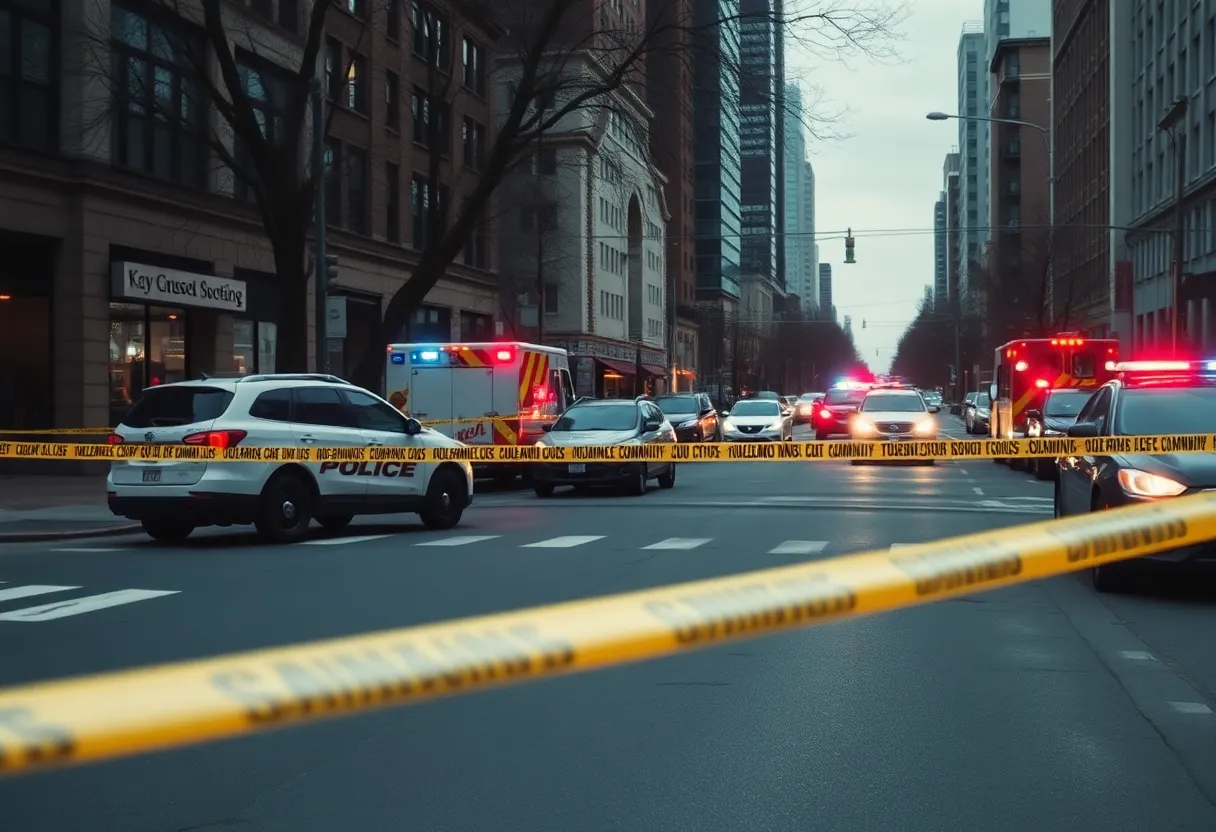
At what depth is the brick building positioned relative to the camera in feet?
88.6

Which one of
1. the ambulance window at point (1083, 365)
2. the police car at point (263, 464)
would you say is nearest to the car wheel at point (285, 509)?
the police car at point (263, 464)

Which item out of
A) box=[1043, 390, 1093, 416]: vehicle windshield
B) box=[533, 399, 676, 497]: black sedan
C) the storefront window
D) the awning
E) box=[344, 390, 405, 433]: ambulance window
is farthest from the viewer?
the awning

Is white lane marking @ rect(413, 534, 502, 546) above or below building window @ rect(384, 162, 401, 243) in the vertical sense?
below

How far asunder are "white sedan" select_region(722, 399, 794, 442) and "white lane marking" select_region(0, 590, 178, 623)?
28.9 m

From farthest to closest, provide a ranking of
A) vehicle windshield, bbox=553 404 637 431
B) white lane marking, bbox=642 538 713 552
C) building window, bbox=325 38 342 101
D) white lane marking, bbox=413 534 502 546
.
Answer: building window, bbox=325 38 342 101 < vehicle windshield, bbox=553 404 637 431 < white lane marking, bbox=413 534 502 546 < white lane marking, bbox=642 538 713 552

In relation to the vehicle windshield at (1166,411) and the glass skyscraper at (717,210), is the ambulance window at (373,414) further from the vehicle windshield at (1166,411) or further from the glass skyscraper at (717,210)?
A: the glass skyscraper at (717,210)

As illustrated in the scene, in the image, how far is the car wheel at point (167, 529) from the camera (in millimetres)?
15328

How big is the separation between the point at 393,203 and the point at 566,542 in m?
30.6

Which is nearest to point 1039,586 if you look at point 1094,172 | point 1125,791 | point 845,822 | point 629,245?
point 1125,791

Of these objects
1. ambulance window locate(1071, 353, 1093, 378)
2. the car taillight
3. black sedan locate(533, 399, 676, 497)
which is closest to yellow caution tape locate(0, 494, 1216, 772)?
the car taillight

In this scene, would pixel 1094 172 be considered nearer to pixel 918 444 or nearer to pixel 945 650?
pixel 918 444

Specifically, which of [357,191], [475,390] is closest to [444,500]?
[475,390]

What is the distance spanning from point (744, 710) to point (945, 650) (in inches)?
82.2

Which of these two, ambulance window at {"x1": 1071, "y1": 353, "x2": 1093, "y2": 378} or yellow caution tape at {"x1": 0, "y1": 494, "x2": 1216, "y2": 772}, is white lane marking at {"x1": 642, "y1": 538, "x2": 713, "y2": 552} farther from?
ambulance window at {"x1": 1071, "y1": 353, "x2": 1093, "y2": 378}
